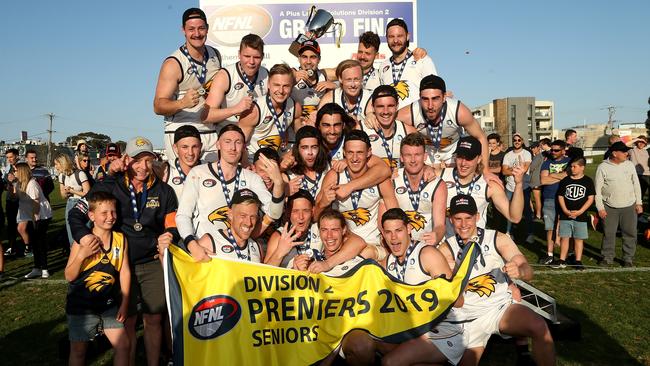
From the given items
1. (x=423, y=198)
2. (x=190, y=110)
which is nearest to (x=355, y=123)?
(x=423, y=198)

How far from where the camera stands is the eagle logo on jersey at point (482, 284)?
482 centimetres

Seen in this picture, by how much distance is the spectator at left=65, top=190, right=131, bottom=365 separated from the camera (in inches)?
175

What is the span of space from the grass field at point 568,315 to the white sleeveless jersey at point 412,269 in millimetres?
1449

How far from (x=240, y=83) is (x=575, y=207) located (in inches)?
285

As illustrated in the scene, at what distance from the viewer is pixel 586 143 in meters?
112

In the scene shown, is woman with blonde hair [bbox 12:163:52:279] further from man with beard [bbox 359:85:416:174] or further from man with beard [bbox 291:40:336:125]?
man with beard [bbox 359:85:416:174]

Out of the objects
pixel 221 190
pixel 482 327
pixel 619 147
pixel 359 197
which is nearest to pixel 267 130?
pixel 221 190

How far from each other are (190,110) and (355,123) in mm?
2173

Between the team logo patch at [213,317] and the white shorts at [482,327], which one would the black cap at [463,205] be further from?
the team logo patch at [213,317]

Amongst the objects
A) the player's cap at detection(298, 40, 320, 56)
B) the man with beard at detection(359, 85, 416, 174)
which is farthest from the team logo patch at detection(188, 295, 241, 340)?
the player's cap at detection(298, 40, 320, 56)

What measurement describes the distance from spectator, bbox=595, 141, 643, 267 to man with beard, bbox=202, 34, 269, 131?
297 inches

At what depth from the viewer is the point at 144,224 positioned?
5059 millimetres

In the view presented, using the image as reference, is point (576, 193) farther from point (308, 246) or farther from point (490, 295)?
point (308, 246)

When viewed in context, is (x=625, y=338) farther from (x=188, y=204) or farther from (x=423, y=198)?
(x=188, y=204)
